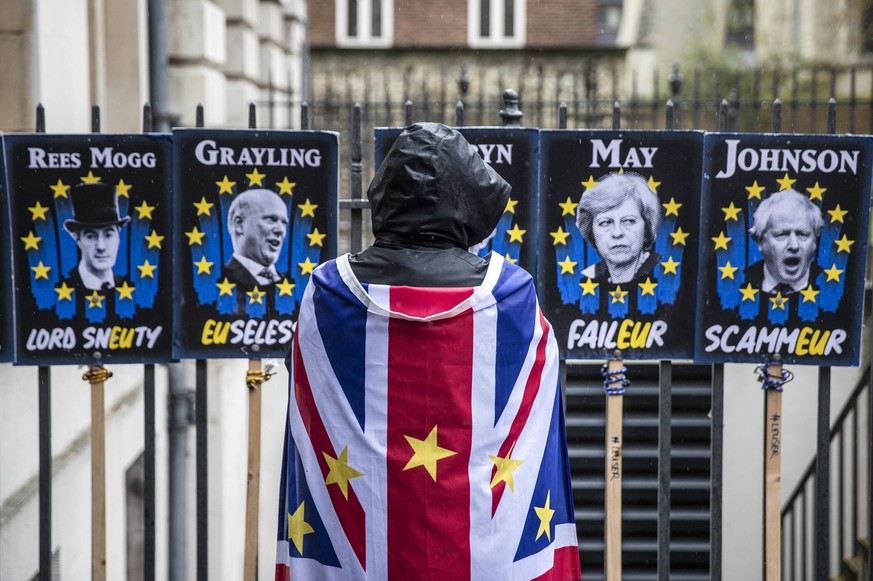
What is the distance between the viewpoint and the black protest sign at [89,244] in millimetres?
3689

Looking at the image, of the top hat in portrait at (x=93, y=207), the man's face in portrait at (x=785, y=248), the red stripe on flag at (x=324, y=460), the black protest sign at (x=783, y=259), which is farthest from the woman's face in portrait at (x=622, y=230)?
the top hat in portrait at (x=93, y=207)

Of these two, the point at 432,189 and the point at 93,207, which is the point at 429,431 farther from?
the point at 93,207

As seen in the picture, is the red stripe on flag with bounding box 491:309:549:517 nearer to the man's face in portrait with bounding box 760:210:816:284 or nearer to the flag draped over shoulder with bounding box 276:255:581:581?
the flag draped over shoulder with bounding box 276:255:581:581

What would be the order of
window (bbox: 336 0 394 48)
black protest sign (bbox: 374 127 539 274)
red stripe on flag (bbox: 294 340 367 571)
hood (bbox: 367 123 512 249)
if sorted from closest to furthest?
hood (bbox: 367 123 512 249) < red stripe on flag (bbox: 294 340 367 571) < black protest sign (bbox: 374 127 539 274) < window (bbox: 336 0 394 48)

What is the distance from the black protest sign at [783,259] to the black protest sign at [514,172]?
2.07ft

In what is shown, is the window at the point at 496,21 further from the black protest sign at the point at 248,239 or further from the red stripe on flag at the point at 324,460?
the red stripe on flag at the point at 324,460

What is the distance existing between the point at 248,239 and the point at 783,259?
6.48ft

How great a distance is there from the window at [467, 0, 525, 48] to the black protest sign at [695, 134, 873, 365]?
19392 millimetres

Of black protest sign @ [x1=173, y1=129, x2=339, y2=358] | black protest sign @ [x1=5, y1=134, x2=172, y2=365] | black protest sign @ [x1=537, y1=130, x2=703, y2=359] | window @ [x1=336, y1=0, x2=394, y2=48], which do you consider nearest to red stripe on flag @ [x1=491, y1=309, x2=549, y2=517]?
black protest sign @ [x1=537, y1=130, x2=703, y2=359]

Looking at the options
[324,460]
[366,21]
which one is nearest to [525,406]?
[324,460]

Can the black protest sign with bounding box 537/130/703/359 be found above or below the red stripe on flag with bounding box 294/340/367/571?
above

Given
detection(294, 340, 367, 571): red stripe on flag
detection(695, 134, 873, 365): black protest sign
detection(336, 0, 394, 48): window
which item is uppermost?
detection(336, 0, 394, 48): window

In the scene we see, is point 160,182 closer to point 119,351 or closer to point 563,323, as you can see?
point 119,351

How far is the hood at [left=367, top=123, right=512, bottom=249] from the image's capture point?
8.86 ft
